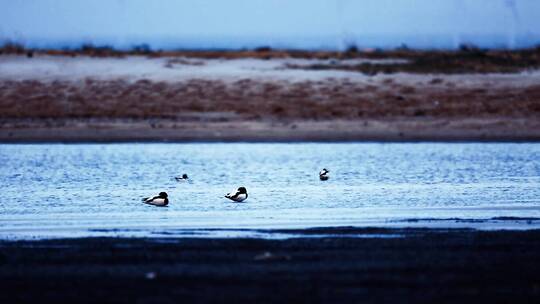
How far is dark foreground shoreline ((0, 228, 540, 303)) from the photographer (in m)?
8.27

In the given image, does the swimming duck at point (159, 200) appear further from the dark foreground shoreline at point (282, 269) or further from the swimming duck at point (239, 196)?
the dark foreground shoreline at point (282, 269)

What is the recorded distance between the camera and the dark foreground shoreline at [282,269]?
8.27 m

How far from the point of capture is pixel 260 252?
1018 centimetres

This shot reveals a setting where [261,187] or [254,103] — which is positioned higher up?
[261,187]

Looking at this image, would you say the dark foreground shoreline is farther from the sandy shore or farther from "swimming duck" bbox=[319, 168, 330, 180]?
the sandy shore

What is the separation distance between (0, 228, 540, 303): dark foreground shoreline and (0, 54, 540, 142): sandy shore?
1377 cm

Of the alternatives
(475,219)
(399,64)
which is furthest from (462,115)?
(475,219)

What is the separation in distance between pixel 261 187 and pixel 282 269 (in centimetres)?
749

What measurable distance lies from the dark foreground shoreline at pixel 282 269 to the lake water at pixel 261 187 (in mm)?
1027

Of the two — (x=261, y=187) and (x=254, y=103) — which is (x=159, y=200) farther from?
(x=254, y=103)

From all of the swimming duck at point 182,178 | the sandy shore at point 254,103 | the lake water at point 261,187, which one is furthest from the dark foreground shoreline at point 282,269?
the sandy shore at point 254,103

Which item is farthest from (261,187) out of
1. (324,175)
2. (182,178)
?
(182,178)

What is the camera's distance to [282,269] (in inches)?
365

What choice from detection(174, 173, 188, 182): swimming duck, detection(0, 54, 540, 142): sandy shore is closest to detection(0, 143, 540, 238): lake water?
detection(174, 173, 188, 182): swimming duck
